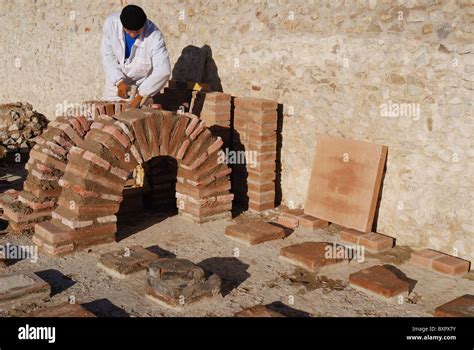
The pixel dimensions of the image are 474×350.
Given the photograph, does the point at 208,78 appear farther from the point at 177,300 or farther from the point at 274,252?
the point at 177,300

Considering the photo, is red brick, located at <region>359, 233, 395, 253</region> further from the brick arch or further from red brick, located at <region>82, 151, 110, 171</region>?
red brick, located at <region>82, 151, 110, 171</region>

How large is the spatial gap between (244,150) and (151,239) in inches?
67.6

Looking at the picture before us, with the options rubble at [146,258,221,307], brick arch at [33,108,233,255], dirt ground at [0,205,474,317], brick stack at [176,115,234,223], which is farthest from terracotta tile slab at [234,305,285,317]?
brick stack at [176,115,234,223]

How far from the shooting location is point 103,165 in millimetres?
5922

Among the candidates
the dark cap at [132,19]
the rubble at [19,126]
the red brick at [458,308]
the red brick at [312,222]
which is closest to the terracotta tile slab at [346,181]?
the red brick at [312,222]

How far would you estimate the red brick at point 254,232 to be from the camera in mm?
6332

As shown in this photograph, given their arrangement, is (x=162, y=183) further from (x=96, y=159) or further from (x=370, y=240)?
(x=370, y=240)

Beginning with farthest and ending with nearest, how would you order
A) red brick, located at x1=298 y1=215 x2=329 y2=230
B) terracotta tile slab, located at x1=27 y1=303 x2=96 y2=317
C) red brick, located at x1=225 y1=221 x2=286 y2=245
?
red brick, located at x1=298 y1=215 x2=329 y2=230 < red brick, located at x1=225 y1=221 x2=286 y2=245 < terracotta tile slab, located at x1=27 y1=303 x2=96 y2=317

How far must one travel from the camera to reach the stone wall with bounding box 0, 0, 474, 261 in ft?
19.0

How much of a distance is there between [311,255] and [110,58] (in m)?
3.39

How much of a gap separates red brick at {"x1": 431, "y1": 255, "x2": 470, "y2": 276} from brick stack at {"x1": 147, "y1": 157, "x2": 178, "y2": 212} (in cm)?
321

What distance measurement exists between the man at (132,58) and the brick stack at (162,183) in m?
0.79
